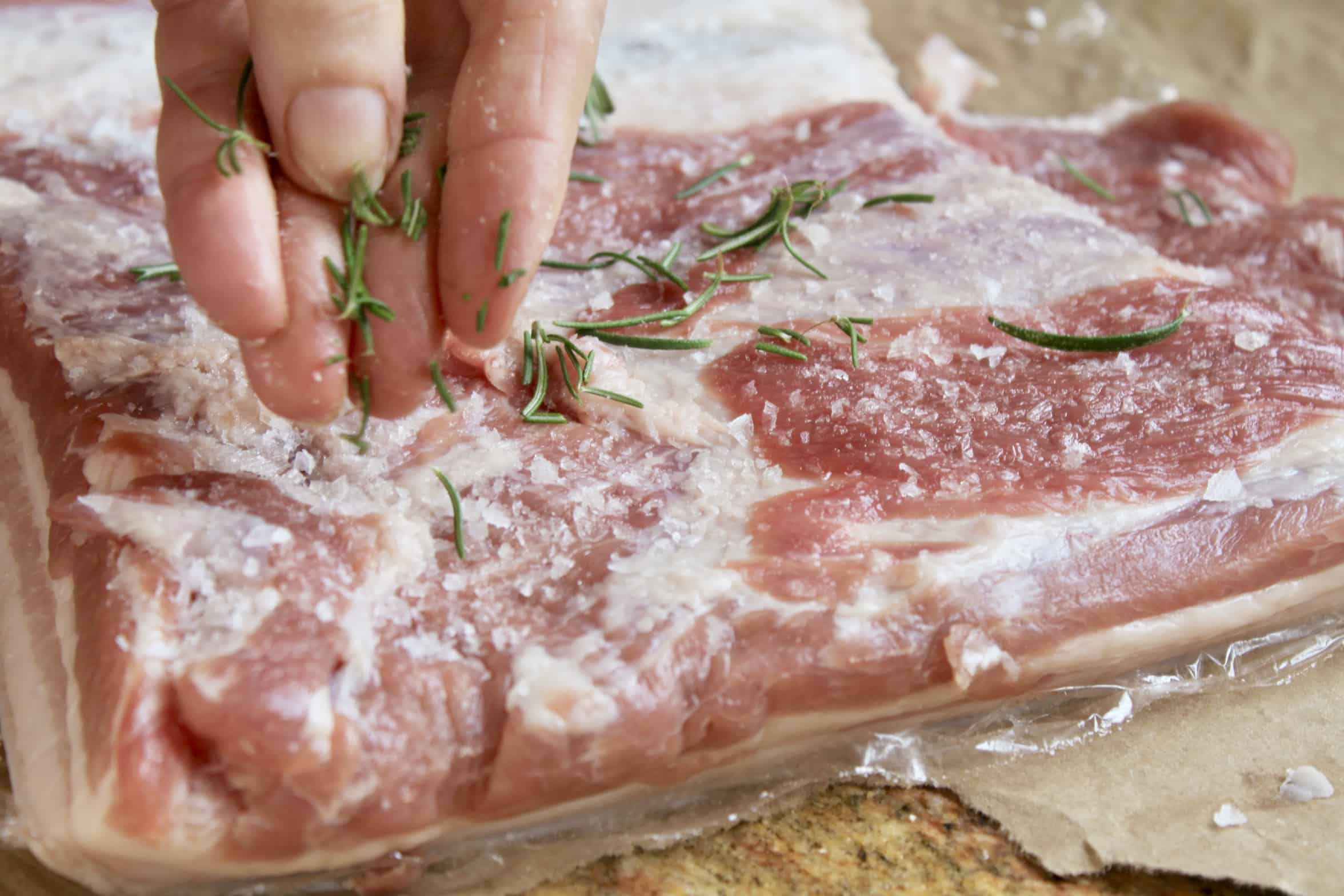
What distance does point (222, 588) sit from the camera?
1624 millimetres

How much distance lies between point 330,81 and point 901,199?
4.06 ft

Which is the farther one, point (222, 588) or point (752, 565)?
point (752, 565)

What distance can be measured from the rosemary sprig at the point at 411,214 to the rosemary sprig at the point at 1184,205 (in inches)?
76.0

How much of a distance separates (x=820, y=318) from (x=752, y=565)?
1.91 ft

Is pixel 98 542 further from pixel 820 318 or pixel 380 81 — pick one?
pixel 820 318

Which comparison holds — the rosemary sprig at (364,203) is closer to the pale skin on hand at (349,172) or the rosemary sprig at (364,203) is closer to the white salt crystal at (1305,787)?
the pale skin on hand at (349,172)

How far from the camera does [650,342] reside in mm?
1991

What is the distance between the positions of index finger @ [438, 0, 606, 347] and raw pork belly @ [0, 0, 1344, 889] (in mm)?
376

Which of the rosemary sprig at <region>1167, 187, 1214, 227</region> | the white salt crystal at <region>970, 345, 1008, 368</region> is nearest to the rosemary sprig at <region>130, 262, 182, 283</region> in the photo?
the white salt crystal at <region>970, 345, 1008, 368</region>

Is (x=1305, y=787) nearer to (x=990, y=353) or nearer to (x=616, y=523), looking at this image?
(x=990, y=353)

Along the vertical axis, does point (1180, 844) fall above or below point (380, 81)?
below

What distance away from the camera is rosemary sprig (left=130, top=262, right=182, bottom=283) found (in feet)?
7.11

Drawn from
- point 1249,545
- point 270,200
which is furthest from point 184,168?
point 1249,545

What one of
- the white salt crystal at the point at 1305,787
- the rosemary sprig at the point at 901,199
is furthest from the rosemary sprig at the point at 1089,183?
the white salt crystal at the point at 1305,787
